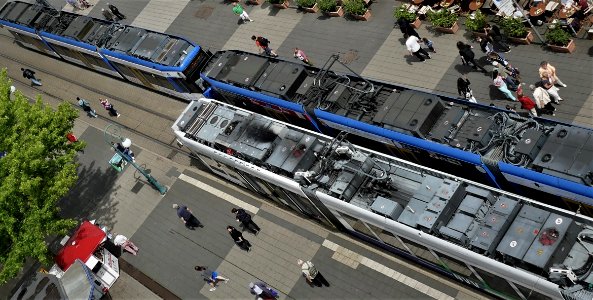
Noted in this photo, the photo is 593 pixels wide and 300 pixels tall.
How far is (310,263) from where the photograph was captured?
24.6 meters

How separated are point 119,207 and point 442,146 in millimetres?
19085

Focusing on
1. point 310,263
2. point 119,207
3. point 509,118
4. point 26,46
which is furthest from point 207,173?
point 26,46

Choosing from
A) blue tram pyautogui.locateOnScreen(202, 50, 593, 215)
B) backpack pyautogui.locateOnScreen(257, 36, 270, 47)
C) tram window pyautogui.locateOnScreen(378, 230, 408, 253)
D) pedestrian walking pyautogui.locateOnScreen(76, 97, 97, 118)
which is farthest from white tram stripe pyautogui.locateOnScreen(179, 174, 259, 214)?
pedestrian walking pyautogui.locateOnScreen(76, 97, 97, 118)

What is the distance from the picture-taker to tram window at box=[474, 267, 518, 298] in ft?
64.6

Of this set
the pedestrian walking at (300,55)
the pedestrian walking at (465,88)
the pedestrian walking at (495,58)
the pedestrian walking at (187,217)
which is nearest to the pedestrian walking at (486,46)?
the pedestrian walking at (495,58)

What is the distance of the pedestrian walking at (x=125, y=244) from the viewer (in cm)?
3011

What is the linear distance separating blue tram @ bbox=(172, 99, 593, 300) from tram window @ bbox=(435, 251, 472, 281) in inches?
2.6

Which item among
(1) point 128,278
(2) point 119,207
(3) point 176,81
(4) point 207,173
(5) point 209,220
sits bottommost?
(1) point 128,278

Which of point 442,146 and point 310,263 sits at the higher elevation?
point 442,146

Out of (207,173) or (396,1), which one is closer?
(207,173)

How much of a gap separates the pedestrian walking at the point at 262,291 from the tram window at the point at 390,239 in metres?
5.37

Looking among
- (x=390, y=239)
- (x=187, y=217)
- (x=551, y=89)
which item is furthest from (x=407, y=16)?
(x=187, y=217)

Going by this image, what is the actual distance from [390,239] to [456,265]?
2960mm

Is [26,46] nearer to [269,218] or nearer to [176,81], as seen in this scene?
[176,81]
